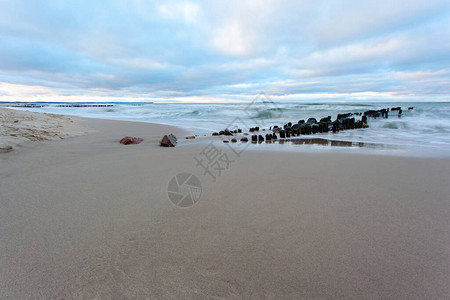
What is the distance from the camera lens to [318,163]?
370 cm

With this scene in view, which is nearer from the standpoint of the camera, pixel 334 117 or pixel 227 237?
pixel 227 237

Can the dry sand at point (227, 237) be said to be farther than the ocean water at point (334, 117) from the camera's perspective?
No

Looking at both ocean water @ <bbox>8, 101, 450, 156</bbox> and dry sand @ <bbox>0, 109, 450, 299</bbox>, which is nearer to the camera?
dry sand @ <bbox>0, 109, 450, 299</bbox>

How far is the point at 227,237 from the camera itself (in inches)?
64.2

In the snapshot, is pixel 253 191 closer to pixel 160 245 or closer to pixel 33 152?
pixel 160 245

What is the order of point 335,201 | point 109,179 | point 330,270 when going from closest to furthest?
point 330,270, point 335,201, point 109,179

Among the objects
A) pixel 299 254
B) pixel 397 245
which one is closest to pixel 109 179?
pixel 299 254

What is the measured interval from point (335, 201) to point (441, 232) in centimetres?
79

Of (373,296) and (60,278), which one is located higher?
(60,278)

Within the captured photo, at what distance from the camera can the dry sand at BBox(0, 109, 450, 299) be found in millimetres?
1209

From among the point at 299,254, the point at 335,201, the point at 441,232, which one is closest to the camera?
the point at 299,254

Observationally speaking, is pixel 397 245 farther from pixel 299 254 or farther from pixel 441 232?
pixel 299 254

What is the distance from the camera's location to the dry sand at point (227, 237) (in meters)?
1.21

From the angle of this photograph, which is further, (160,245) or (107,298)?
(160,245)
